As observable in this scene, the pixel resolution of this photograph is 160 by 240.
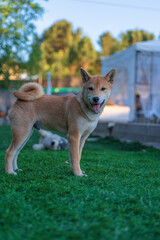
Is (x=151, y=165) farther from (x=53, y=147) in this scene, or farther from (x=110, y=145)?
(x=110, y=145)

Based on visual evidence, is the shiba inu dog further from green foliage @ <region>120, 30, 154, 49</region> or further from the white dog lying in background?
green foliage @ <region>120, 30, 154, 49</region>

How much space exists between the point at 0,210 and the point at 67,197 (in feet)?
2.24

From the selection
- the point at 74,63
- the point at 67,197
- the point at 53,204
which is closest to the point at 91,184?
the point at 67,197

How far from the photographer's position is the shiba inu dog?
138 inches

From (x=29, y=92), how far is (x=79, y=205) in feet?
7.22

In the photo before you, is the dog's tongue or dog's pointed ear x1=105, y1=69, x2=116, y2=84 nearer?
the dog's tongue

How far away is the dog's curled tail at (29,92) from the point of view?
376 centimetres

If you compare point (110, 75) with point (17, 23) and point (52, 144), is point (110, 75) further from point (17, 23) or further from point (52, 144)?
point (17, 23)

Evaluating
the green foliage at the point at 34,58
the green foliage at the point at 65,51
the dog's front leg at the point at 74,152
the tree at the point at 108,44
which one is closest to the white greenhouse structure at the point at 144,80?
the dog's front leg at the point at 74,152

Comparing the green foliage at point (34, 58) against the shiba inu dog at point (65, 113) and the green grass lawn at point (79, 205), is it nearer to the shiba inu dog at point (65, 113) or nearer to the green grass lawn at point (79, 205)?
the shiba inu dog at point (65, 113)

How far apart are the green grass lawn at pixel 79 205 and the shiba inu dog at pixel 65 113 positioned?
0.41 m

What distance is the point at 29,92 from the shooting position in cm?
389

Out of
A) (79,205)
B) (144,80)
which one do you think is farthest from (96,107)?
(144,80)

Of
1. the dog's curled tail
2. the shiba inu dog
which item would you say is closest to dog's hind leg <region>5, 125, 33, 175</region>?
the shiba inu dog
